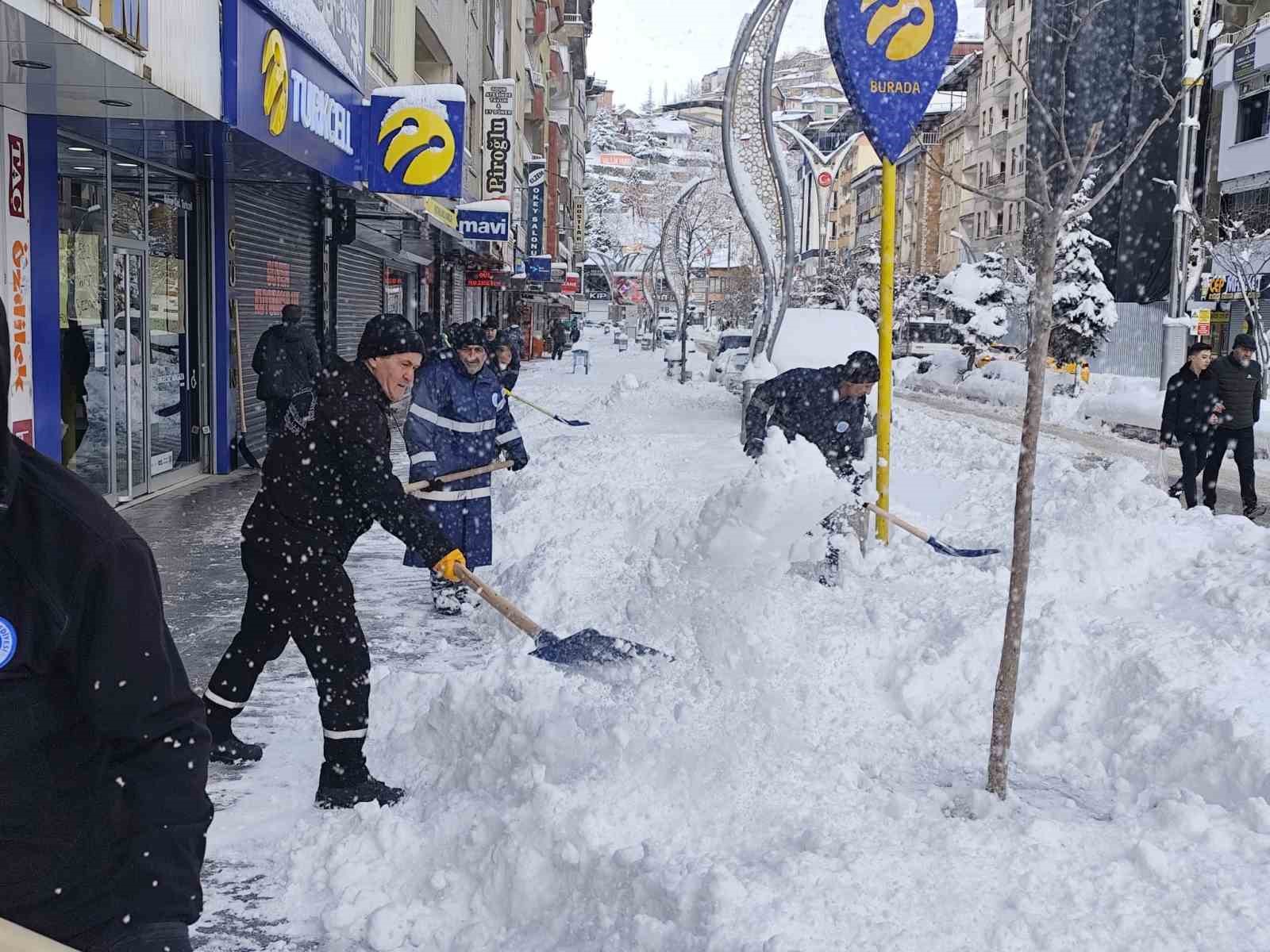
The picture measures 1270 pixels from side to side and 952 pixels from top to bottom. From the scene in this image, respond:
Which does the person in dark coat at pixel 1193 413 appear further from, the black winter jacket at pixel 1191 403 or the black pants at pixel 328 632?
the black pants at pixel 328 632

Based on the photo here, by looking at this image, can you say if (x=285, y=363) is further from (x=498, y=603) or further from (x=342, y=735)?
(x=342, y=735)

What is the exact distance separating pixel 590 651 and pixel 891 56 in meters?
4.60

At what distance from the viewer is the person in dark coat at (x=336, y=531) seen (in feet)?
14.0

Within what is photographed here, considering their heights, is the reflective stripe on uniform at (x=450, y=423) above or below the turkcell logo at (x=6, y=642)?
below

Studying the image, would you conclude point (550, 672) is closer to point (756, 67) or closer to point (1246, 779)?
point (1246, 779)

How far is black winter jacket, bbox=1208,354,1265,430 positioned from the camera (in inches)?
458

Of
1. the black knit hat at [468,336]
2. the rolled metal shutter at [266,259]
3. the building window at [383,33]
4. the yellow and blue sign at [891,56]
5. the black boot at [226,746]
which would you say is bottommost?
the black boot at [226,746]

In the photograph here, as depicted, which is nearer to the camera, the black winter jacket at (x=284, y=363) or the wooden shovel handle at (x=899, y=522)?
the wooden shovel handle at (x=899, y=522)

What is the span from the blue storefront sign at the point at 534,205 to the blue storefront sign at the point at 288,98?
28671 millimetres

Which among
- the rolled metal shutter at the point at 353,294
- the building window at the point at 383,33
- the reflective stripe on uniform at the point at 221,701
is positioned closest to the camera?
the reflective stripe on uniform at the point at 221,701

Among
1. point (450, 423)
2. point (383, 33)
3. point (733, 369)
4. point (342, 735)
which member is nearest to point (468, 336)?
point (450, 423)

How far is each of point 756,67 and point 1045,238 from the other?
14.5 meters

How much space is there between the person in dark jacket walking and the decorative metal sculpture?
6834 mm

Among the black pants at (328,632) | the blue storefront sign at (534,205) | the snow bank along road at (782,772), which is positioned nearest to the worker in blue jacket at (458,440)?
the snow bank along road at (782,772)
